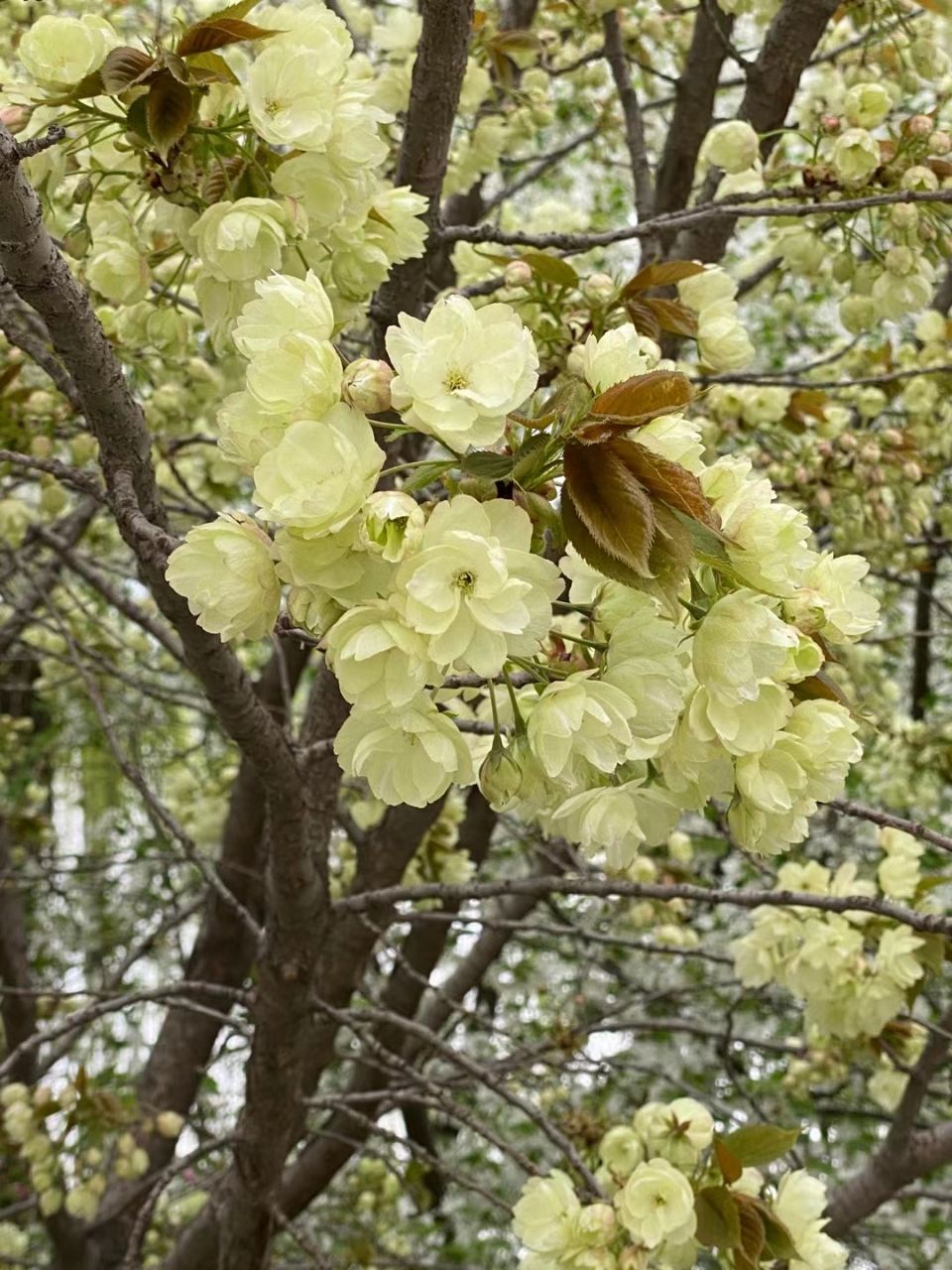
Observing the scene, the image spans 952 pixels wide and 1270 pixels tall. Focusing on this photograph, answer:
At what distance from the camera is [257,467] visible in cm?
78

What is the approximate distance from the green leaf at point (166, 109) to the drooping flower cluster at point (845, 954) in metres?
1.52

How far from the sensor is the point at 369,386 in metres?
0.80

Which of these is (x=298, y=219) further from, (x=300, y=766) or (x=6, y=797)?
(x=6, y=797)

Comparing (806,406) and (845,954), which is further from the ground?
(806,406)


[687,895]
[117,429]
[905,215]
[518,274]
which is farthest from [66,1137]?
[905,215]

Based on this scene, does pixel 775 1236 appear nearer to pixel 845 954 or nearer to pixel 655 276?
pixel 845 954

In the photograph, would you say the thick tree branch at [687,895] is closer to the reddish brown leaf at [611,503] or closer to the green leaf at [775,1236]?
the green leaf at [775,1236]

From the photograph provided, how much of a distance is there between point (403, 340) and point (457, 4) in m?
0.78

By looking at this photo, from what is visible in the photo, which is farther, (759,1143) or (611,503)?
(759,1143)

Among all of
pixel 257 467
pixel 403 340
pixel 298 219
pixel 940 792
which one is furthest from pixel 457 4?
pixel 940 792

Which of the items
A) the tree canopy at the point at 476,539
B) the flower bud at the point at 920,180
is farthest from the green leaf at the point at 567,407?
the flower bud at the point at 920,180

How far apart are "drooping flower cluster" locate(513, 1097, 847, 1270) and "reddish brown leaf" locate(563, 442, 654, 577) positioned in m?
0.99

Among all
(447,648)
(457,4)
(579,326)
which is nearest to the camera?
(447,648)

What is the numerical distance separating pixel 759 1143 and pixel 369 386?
3.95 ft
